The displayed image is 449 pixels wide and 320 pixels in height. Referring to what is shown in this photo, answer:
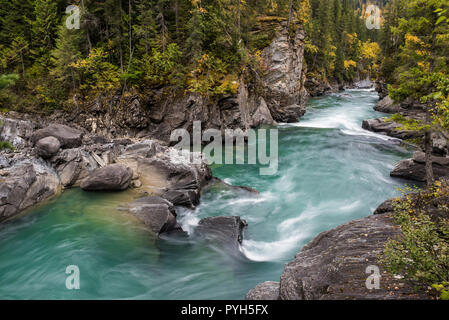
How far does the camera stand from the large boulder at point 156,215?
10.2m

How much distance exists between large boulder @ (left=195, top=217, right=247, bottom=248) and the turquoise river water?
0.41 meters

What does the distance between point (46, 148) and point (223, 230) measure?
10.6 metres

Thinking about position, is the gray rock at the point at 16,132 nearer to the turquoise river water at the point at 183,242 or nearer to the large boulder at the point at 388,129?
the turquoise river water at the point at 183,242

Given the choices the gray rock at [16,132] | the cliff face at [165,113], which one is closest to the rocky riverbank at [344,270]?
the cliff face at [165,113]

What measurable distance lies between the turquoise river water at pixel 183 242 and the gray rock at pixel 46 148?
9.65 ft

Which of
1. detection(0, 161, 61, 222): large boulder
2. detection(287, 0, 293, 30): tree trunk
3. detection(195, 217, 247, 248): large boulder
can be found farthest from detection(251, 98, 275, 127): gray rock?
detection(0, 161, 61, 222): large boulder

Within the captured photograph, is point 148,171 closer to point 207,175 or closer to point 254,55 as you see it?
point 207,175

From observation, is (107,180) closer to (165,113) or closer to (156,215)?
(156,215)

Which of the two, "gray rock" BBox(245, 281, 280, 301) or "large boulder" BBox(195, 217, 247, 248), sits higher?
"gray rock" BBox(245, 281, 280, 301)

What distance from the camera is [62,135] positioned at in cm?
1529

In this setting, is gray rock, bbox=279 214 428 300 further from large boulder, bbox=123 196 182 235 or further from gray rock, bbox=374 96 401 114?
gray rock, bbox=374 96 401 114

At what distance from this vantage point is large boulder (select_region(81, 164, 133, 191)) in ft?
42.0

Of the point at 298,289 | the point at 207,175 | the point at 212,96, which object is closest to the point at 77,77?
the point at 212,96

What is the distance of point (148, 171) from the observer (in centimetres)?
1423
